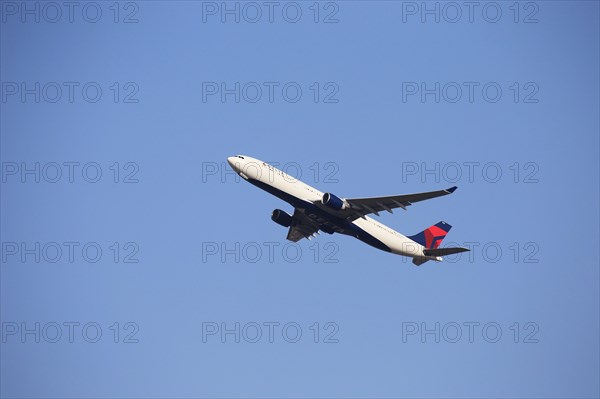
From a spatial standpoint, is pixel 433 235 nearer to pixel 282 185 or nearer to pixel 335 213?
pixel 335 213

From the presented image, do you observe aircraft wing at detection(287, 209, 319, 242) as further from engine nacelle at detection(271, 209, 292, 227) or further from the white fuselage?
the white fuselage

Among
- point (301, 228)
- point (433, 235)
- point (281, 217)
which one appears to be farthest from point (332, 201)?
point (433, 235)

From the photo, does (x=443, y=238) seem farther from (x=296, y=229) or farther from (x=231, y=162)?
(x=231, y=162)

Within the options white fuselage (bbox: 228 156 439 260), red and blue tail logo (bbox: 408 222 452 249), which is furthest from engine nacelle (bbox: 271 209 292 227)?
red and blue tail logo (bbox: 408 222 452 249)

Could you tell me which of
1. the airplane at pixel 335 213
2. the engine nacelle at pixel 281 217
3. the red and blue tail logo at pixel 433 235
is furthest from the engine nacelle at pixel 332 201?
the red and blue tail logo at pixel 433 235

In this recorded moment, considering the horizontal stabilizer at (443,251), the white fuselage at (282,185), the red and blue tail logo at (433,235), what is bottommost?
the horizontal stabilizer at (443,251)

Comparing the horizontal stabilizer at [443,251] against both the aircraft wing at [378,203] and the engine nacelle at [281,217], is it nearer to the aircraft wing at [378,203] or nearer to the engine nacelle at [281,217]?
the aircraft wing at [378,203]

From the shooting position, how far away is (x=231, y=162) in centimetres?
6519

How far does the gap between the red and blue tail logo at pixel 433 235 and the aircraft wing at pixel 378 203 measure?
9.60 m

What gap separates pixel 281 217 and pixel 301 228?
9.91 feet

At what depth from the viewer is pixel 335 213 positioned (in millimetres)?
68250

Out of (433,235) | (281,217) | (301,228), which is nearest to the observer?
(281,217)

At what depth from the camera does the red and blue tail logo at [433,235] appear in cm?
7719

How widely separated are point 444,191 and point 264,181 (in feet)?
41.9
